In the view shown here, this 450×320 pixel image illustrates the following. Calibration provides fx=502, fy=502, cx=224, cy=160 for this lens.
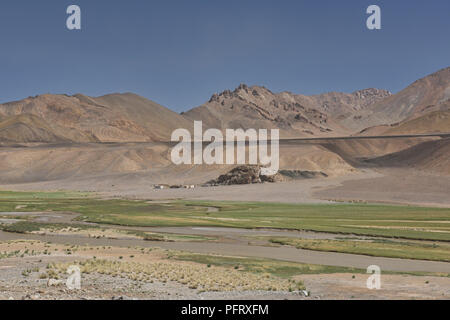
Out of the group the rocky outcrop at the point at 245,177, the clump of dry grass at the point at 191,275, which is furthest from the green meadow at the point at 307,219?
the rocky outcrop at the point at 245,177

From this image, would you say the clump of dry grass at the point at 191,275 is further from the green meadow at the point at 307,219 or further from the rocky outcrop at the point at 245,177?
the rocky outcrop at the point at 245,177

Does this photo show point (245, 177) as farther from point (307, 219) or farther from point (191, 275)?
point (191, 275)

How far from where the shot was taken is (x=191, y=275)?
27.6m

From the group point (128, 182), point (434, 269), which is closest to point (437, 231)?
point (434, 269)

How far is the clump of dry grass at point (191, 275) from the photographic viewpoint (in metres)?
24.8

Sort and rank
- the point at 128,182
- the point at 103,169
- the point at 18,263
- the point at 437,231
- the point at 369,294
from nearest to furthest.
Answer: the point at 369,294, the point at 18,263, the point at 437,231, the point at 128,182, the point at 103,169

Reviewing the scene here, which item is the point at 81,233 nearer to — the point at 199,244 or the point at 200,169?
the point at 199,244

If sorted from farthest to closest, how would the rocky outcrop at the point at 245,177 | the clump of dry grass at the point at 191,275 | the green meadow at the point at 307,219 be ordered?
the rocky outcrop at the point at 245,177, the green meadow at the point at 307,219, the clump of dry grass at the point at 191,275

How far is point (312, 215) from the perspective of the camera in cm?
7462

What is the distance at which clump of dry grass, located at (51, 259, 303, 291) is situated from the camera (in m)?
24.8

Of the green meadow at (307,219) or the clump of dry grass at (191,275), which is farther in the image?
the green meadow at (307,219)

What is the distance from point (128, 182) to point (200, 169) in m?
26.9

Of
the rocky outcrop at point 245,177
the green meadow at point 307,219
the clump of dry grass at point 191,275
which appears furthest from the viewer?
the rocky outcrop at point 245,177
